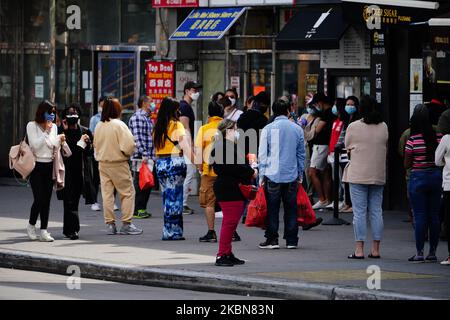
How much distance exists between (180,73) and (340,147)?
18.6ft

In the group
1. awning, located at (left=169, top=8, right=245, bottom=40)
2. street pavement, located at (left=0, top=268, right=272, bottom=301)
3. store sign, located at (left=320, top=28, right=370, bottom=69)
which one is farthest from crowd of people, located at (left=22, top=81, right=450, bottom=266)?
awning, located at (left=169, top=8, right=245, bottom=40)

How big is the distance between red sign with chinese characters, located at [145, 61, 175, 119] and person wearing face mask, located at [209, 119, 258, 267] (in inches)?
391

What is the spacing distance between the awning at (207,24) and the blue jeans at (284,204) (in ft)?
25.3

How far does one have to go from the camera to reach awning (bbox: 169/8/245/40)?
2453cm

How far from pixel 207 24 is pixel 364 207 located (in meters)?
9.65

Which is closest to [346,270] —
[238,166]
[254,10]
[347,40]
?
[238,166]

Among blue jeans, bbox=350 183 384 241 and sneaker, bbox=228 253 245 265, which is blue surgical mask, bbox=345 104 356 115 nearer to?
blue jeans, bbox=350 183 384 241

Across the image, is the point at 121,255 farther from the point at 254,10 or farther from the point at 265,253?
the point at 254,10

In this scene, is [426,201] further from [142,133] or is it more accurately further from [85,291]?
[142,133]

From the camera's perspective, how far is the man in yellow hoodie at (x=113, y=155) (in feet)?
60.3

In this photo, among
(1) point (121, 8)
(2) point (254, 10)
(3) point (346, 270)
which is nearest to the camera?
(3) point (346, 270)

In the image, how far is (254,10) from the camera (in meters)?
25.0

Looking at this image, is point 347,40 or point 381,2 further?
point 347,40
